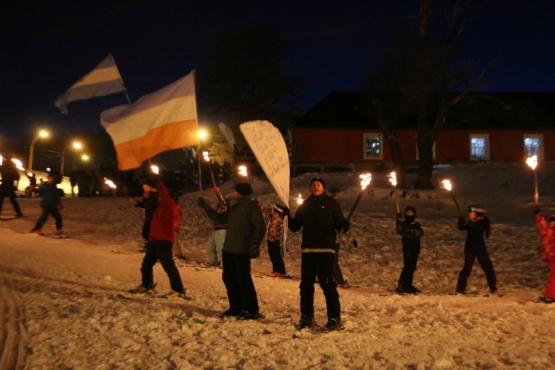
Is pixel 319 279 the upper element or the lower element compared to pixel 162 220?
lower

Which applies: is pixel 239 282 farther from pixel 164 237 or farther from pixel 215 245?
pixel 215 245

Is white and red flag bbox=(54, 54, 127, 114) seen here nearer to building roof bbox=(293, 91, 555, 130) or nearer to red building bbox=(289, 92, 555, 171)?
red building bbox=(289, 92, 555, 171)

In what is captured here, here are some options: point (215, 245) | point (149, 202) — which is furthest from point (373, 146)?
point (149, 202)

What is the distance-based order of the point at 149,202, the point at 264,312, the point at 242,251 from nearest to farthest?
the point at 242,251 < the point at 264,312 < the point at 149,202

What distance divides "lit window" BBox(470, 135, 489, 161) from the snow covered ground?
81.4 ft

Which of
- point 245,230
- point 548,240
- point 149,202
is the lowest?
point 548,240

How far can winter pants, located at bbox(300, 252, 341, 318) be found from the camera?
7.25 meters

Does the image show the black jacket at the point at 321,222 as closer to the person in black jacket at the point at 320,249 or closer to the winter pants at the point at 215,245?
the person in black jacket at the point at 320,249

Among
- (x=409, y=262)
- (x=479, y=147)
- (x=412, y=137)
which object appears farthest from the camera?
(x=479, y=147)

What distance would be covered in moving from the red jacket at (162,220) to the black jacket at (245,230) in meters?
1.34

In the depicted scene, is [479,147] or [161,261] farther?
[479,147]

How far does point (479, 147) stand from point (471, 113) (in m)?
2.82

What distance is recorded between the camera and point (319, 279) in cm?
729

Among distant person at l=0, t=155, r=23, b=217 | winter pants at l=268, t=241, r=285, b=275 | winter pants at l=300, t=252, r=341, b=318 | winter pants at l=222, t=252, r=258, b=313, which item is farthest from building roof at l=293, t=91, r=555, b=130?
winter pants at l=300, t=252, r=341, b=318
